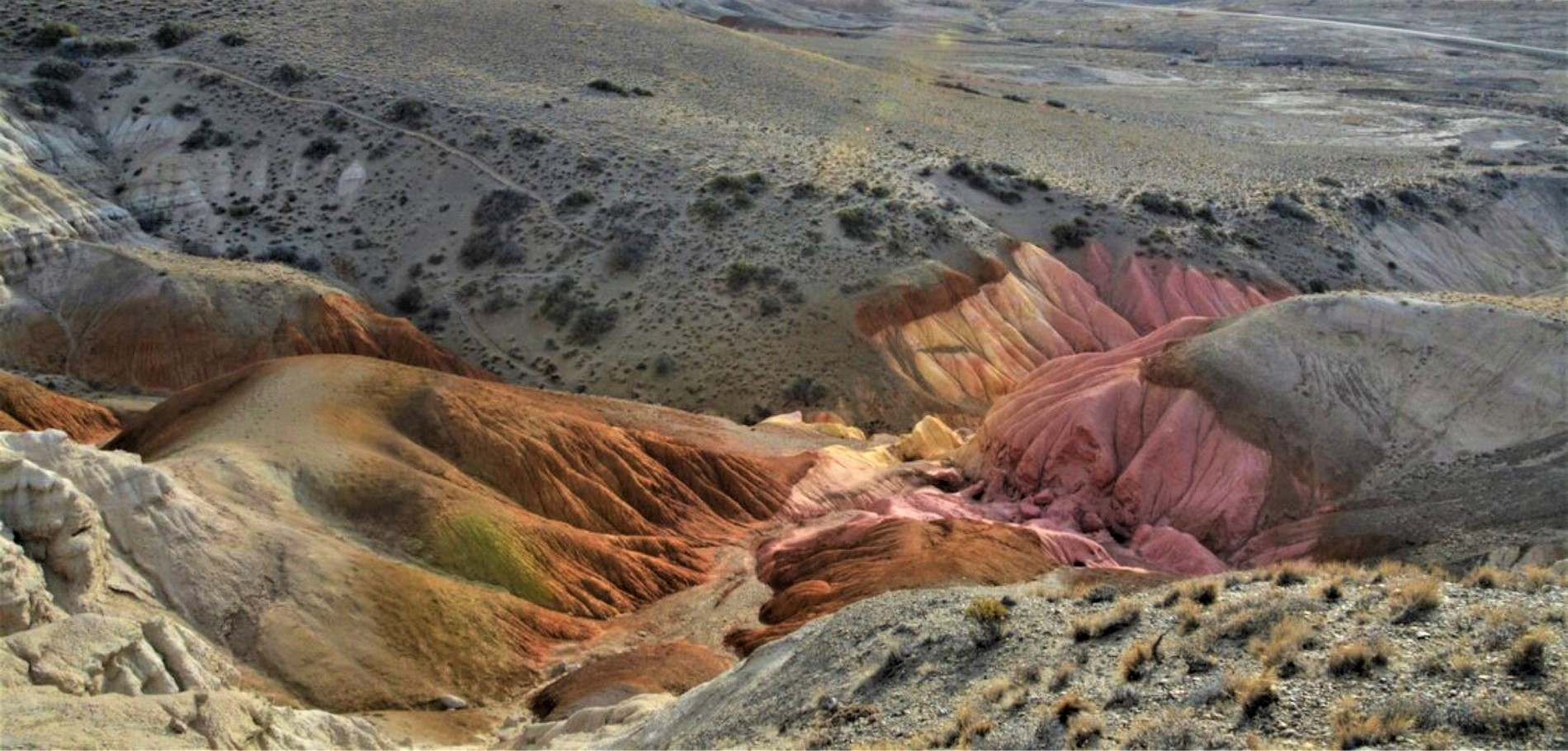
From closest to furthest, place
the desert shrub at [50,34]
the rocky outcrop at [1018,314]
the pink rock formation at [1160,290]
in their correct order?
the rocky outcrop at [1018,314], the pink rock formation at [1160,290], the desert shrub at [50,34]

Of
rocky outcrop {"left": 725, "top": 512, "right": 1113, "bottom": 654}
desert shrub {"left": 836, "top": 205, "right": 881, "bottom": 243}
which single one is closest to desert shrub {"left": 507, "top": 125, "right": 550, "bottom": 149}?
desert shrub {"left": 836, "top": 205, "right": 881, "bottom": 243}

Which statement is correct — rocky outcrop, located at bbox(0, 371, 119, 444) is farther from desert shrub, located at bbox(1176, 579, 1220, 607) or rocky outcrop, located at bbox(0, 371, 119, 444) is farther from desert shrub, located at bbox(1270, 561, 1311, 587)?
desert shrub, located at bbox(1270, 561, 1311, 587)

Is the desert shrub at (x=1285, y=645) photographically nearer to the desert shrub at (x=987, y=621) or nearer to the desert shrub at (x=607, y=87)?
the desert shrub at (x=987, y=621)

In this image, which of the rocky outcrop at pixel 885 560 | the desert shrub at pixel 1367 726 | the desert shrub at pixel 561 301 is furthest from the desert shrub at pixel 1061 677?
the desert shrub at pixel 561 301

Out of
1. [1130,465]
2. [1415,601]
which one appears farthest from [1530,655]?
[1130,465]

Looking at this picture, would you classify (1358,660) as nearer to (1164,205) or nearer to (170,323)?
(170,323)

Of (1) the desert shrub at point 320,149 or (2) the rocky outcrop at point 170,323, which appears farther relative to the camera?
(1) the desert shrub at point 320,149
